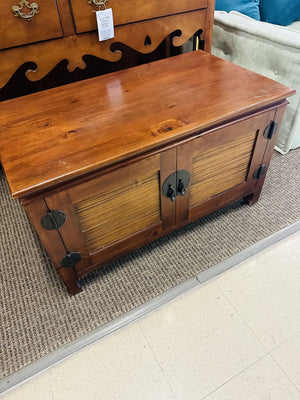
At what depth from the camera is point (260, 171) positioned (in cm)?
107

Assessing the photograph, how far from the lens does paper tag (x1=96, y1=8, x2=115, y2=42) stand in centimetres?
96

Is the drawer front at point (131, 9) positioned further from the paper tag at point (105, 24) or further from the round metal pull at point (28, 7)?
the round metal pull at point (28, 7)

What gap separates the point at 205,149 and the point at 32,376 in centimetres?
83

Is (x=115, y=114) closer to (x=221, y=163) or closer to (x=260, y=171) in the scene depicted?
(x=221, y=163)

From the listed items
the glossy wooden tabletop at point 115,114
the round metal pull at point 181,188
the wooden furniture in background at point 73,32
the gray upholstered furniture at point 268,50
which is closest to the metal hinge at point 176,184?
the round metal pull at point 181,188

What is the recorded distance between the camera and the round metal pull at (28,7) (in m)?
0.84

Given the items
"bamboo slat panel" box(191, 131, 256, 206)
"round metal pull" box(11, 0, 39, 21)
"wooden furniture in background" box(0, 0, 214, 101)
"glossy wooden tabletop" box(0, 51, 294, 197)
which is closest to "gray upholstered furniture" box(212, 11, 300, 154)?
"wooden furniture in background" box(0, 0, 214, 101)

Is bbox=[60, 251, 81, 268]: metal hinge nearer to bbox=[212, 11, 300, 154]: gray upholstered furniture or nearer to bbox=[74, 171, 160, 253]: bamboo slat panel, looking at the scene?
bbox=[74, 171, 160, 253]: bamboo slat panel

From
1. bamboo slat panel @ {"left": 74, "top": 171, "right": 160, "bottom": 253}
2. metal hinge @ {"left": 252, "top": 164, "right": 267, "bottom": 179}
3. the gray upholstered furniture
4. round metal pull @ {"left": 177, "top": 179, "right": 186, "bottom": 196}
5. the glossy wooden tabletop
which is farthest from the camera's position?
the gray upholstered furniture

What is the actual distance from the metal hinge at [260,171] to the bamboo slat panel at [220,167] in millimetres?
48

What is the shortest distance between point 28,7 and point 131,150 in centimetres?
60

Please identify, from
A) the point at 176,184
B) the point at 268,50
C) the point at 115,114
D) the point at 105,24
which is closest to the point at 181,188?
the point at 176,184

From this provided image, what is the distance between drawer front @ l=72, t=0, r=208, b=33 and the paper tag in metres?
0.02

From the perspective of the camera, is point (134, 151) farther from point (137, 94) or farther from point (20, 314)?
point (20, 314)
